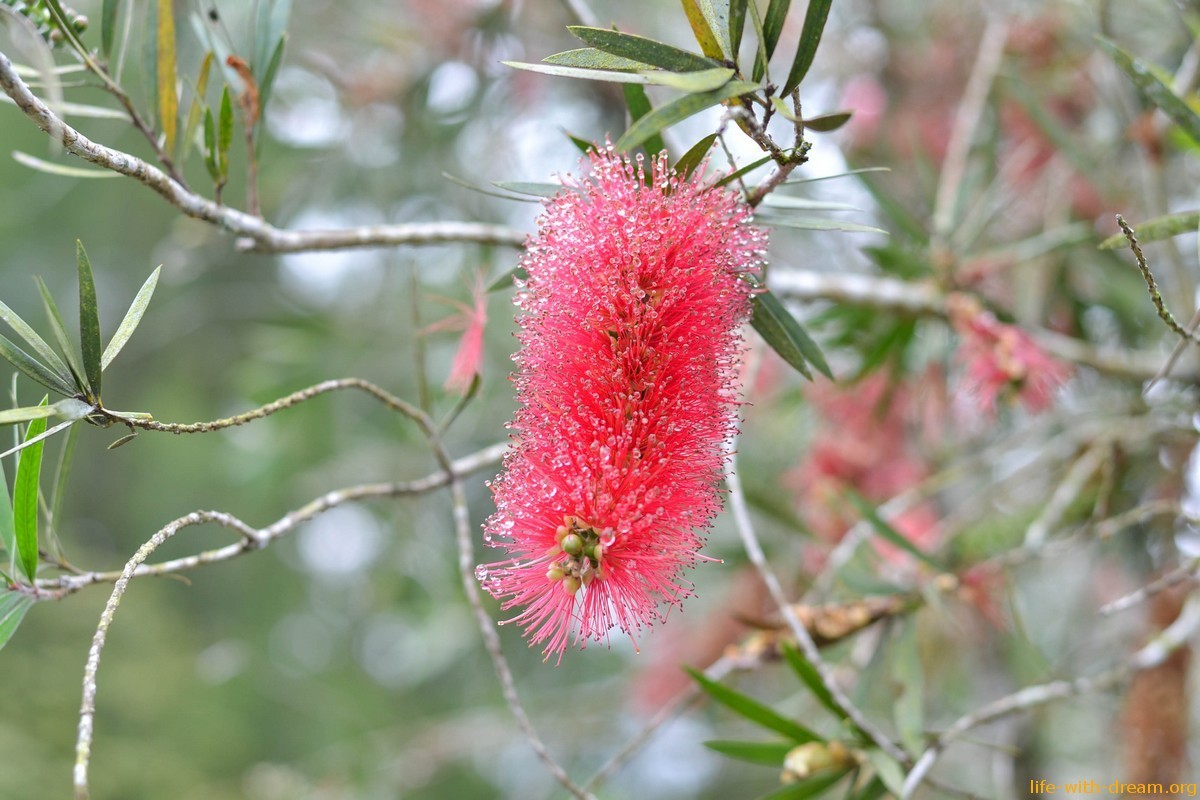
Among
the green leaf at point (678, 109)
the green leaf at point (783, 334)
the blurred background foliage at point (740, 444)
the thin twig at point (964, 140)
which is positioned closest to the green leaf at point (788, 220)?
the green leaf at point (783, 334)

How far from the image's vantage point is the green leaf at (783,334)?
916 mm

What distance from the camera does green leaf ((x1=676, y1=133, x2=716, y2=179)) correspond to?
80 cm

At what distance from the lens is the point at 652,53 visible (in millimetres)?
761

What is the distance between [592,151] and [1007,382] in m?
0.92

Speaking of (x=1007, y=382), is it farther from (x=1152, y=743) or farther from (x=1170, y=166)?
(x=1170, y=166)

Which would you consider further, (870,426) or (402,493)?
(870,426)

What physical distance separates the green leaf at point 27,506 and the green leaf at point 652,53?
23.2 inches

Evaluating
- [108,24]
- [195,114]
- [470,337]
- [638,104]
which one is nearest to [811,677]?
[470,337]

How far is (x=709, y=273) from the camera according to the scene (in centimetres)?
81

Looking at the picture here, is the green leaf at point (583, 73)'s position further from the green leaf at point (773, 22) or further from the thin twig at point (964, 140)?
the thin twig at point (964, 140)

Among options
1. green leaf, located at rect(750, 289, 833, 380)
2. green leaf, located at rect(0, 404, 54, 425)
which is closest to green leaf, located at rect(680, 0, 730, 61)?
green leaf, located at rect(750, 289, 833, 380)

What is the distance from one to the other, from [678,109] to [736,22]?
4.1 inches

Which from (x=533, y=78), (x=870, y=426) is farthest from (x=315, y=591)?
(x=870, y=426)

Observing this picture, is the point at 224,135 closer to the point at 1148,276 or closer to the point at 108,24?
the point at 108,24
